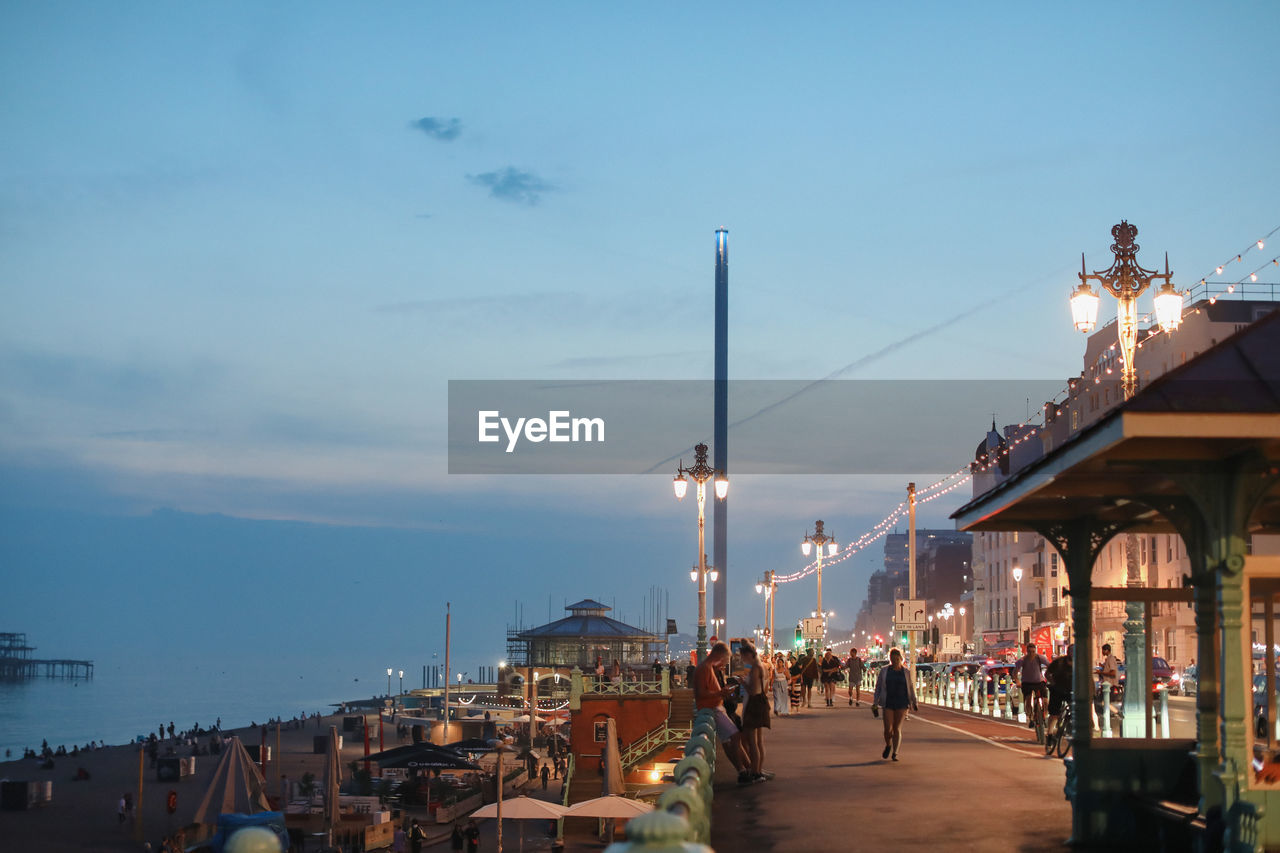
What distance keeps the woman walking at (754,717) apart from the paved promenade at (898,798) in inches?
14.6

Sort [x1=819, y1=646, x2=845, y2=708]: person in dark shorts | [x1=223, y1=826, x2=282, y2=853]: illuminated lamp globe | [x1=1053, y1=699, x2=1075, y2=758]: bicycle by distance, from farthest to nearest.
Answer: [x1=819, y1=646, x2=845, y2=708]: person in dark shorts < [x1=1053, y1=699, x2=1075, y2=758]: bicycle < [x1=223, y1=826, x2=282, y2=853]: illuminated lamp globe

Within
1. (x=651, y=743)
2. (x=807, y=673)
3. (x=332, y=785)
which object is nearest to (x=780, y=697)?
(x=807, y=673)

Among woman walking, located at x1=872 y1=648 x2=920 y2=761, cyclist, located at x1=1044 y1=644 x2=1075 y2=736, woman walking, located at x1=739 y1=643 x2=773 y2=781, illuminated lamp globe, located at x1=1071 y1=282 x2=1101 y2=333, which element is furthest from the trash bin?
→ illuminated lamp globe, located at x1=1071 y1=282 x2=1101 y2=333

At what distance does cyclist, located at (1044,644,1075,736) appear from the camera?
67.5 ft

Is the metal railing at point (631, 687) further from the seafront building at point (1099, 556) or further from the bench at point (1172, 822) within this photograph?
the bench at point (1172, 822)

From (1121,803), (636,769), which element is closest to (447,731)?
(636,769)

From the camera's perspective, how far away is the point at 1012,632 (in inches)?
3991

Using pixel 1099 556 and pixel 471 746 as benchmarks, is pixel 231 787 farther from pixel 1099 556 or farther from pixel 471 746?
pixel 1099 556

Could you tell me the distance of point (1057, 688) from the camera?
69.3 ft

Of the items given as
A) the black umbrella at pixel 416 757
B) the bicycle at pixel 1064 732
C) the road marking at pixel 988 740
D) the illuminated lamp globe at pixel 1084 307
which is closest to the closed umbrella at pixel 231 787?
the black umbrella at pixel 416 757

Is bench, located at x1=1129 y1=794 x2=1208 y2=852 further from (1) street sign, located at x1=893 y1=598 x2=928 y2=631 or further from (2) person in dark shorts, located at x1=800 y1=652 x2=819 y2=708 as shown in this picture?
(2) person in dark shorts, located at x1=800 y1=652 x2=819 y2=708

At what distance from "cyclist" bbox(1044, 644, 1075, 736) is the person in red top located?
19.5 ft

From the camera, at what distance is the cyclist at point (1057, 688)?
810 inches

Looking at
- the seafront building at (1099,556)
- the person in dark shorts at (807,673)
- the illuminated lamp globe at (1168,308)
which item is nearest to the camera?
the illuminated lamp globe at (1168,308)
